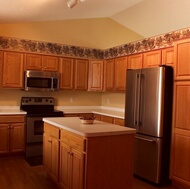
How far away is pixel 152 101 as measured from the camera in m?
3.55

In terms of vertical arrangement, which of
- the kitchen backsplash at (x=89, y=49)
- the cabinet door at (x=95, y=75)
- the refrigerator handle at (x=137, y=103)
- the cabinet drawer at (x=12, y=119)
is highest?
the kitchen backsplash at (x=89, y=49)

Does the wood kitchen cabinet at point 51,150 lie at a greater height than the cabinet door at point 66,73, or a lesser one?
lesser

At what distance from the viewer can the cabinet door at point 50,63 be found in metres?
5.17

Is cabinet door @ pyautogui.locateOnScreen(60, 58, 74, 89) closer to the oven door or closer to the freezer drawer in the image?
the oven door

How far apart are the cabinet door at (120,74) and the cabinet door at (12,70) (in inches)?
79.8

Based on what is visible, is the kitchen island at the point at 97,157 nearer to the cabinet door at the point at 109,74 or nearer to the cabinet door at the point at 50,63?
the cabinet door at the point at 50,63

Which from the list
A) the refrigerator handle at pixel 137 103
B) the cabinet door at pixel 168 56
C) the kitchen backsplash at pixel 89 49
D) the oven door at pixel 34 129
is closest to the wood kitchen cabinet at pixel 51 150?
the oven door at pixel 34 129

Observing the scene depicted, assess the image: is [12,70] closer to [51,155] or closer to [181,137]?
[51,155]

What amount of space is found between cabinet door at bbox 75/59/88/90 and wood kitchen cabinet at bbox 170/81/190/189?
8.80 feet

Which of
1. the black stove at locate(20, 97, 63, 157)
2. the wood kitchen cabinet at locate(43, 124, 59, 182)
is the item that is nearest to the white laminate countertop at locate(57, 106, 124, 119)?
the black stove at locate(20, 97, 63, 157)

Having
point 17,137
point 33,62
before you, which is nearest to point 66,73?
point 33,62

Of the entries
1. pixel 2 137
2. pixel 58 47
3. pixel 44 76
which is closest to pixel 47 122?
pixel 2 137

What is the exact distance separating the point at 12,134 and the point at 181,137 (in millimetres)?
3094

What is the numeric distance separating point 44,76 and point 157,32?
102 inches
